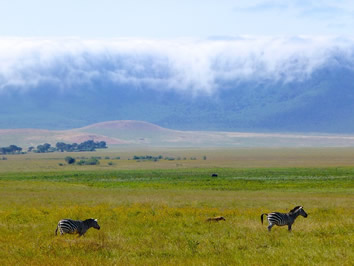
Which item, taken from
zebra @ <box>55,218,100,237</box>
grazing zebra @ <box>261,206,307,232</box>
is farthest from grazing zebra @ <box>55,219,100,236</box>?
grazing zebra @ <box>261,206,307,232</box>

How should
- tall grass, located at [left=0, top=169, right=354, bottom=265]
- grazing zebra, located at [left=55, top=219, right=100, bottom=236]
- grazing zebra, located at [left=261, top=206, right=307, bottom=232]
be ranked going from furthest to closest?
1. grazing zebra, located at [left=261, top=206, right=307, bottom=232]
2. grazing zebra, located at [left=55, top=219, right=100, bottom=236]
3. tall grass, located at [left=0, top=169, right=354, bottom=265]

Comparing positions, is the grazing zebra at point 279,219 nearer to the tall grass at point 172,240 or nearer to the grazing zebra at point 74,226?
the tall grass at point 172,240

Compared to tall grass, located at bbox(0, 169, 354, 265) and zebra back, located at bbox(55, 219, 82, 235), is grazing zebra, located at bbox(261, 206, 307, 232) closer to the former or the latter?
tall grass, located at bbox(0, 169, 354, 265)

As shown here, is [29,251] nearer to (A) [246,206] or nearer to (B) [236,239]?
(B) [236,239]

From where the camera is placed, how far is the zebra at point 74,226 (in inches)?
744

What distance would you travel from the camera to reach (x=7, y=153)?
594ft

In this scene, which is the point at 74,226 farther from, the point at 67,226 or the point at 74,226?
the point at 67,226

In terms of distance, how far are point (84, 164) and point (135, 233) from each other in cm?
9620

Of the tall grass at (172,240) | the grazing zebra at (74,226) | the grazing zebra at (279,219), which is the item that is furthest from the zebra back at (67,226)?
the grazing zebra at (279,219)

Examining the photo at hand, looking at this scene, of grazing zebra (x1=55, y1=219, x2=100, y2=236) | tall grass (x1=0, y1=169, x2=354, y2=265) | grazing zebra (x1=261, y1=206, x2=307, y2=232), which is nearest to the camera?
tall grass (x1=0, y1=169, x2=354, y2=265)

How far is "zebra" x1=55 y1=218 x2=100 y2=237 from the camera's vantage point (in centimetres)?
1891

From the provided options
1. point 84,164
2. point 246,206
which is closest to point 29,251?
point 246,206

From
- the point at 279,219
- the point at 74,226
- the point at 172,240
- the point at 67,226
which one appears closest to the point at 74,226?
the point at 74,226

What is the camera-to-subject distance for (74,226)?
19031mm
